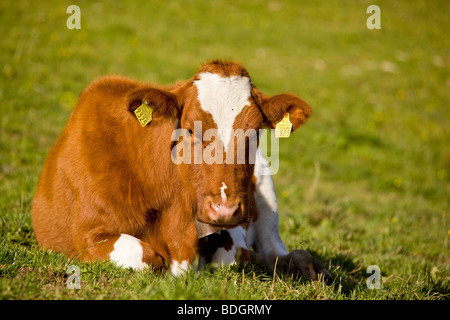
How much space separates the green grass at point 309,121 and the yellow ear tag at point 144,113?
1.47 meters

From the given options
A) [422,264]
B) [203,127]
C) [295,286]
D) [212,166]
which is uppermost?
[203,127]

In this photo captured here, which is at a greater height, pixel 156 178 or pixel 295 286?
pixel 156 178

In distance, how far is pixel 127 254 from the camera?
4.38 meters

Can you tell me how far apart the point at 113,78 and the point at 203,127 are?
1.78 metres

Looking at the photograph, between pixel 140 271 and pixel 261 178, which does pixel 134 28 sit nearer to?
pixel 261 178

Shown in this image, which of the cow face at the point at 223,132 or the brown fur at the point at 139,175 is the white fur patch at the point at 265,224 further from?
the cow face at the point at 223,132

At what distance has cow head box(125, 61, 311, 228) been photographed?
414 cm

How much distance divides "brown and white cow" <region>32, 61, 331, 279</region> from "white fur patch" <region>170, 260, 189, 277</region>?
1 cm

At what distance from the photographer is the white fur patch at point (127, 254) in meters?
4.35

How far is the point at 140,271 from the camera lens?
4234mm

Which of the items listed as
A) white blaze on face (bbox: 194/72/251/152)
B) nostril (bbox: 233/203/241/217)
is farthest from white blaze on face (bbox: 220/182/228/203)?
white blaze on face (bbox: 194/72/251/152)

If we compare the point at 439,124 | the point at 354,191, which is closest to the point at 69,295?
the point at 354,191

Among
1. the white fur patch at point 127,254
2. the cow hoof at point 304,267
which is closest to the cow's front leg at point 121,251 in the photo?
the white fur patch at point 127,254
